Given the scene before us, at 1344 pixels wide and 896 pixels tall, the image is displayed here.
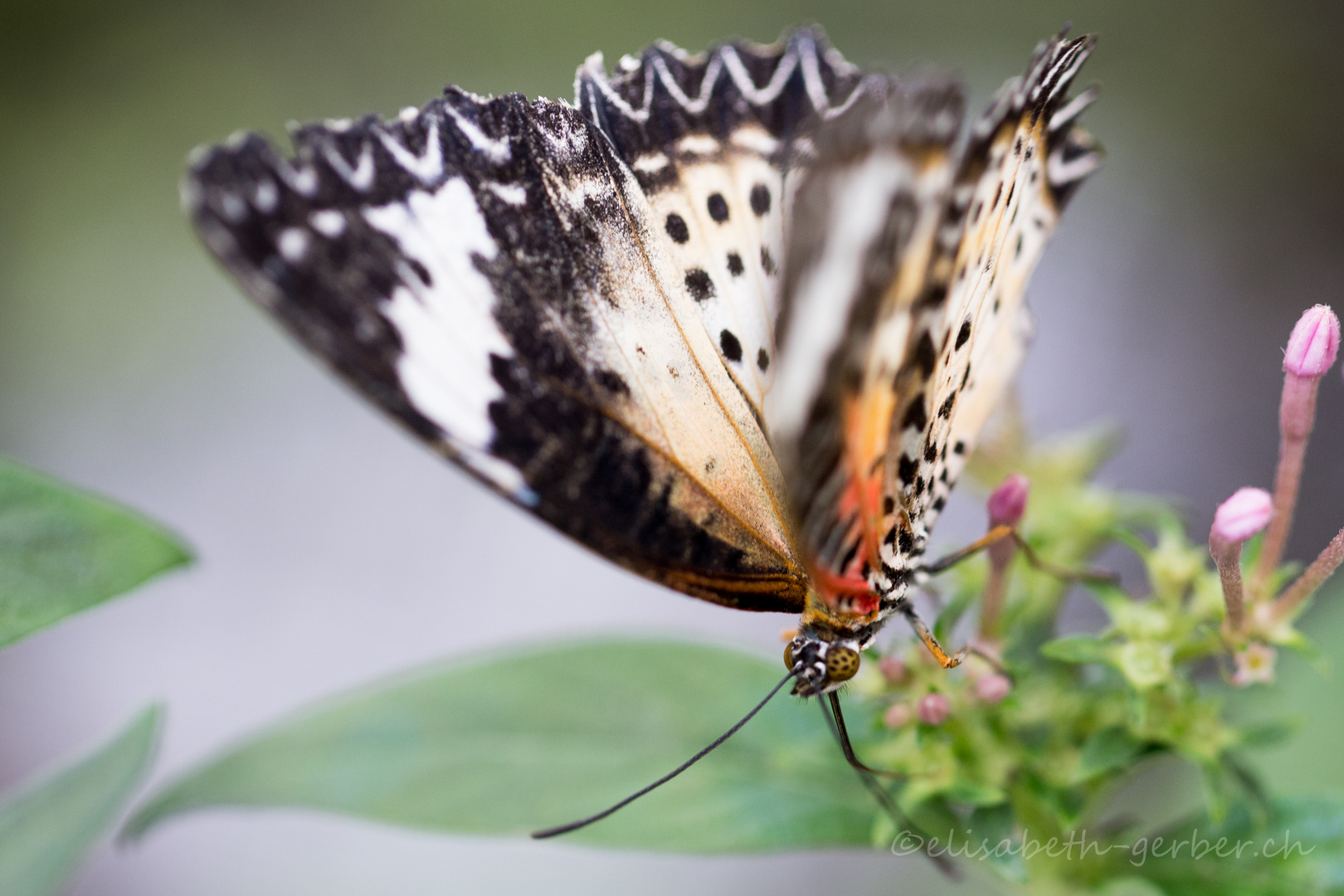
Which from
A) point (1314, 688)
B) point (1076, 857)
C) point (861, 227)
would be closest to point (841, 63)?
point (861, 227)

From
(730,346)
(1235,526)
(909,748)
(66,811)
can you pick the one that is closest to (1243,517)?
(1235,526)

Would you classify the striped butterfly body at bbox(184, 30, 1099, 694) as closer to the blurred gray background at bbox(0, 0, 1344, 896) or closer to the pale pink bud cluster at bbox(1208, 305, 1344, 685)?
the pale pink bud cluster at bbox(1208, 305, 1344, 685)

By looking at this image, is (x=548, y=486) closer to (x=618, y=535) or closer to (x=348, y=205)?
(x=618, y=535)

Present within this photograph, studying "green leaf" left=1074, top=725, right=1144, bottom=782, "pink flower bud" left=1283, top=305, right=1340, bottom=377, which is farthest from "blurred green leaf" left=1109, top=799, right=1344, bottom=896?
"pink flower bud" left=1283, top=305, right=1340, bottom=377

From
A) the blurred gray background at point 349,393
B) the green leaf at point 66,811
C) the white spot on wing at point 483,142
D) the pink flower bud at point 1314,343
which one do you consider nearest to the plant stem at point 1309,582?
the pink flower bud at point 1314,343

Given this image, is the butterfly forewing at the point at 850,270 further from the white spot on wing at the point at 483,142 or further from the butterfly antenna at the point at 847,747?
the white spot on wing at the point at 483,142
